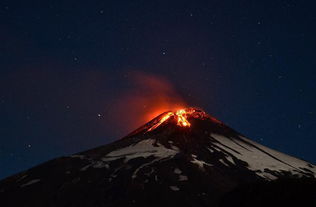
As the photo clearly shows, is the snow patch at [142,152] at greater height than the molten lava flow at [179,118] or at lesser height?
lesser

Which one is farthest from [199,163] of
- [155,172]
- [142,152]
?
[142,152]

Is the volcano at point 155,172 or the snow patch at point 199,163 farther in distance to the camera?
the snow patch at point 199,163

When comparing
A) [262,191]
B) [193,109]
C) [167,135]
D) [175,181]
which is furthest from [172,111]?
[262,191]

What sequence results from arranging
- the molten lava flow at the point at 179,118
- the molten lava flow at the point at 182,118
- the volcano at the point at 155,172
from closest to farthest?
the volcano at the point at 155,172, the molten lava flow at the point at 182,118, the molten lava flow at the point at 179,118

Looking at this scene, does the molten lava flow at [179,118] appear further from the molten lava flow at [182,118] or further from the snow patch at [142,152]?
the snow patch at [142,152]

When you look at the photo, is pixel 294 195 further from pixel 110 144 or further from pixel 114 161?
pixel 110 144

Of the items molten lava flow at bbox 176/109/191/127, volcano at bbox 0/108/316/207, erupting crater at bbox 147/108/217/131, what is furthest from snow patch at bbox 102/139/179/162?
erupting crater at bbox 147/108/217/131

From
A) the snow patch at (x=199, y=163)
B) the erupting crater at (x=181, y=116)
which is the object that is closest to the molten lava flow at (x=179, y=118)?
the erupting crater at (x=181, y=116)
